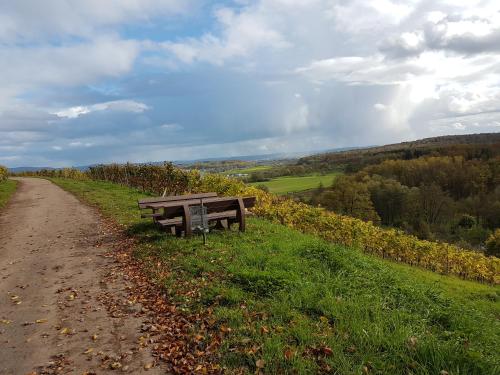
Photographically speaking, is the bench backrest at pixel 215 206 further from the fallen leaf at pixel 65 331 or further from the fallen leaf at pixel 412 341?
the fallen leaf at pixel 412 341

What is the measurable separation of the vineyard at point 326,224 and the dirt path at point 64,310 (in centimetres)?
668

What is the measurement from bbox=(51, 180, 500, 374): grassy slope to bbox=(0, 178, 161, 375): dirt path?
113 cm

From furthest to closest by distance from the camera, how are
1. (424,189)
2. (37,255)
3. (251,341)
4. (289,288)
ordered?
(424,189) < (37,255) < (289,288) < (251,341)

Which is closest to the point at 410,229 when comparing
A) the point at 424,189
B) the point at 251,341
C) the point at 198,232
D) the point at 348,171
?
the point at 424,189

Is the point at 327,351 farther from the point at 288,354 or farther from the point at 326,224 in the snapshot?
the point at 326,224

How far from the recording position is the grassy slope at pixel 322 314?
4.39 meters

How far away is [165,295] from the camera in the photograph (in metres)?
6.80

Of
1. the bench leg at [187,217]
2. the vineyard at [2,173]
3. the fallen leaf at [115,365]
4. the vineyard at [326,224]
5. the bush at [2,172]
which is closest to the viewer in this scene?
the fallen leaf at [115,365]

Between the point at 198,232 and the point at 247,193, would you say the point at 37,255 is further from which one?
the point at 247,193

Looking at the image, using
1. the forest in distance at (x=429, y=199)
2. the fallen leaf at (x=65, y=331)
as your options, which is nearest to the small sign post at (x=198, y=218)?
the fallen leaf at (x=65, y=331)

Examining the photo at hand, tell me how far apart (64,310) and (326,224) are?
13776 millimetres

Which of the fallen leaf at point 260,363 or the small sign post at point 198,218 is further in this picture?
the small sign post at point 198,218

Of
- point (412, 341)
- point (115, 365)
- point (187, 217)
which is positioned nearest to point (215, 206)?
point (187, 217)

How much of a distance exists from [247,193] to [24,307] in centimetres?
1258
